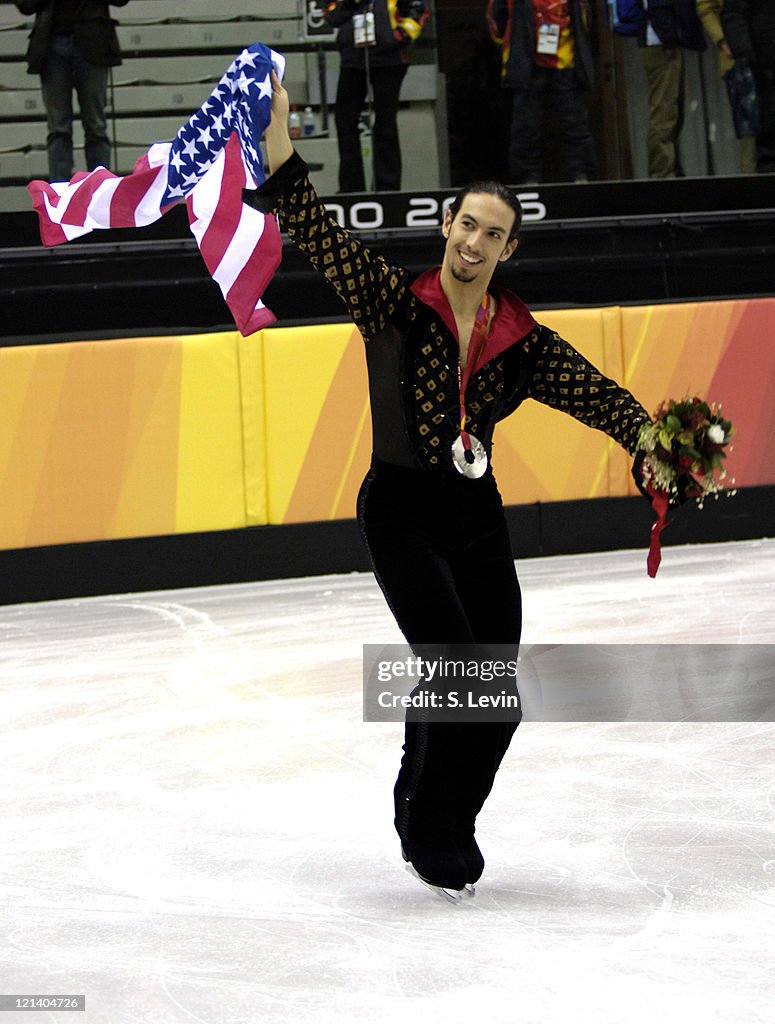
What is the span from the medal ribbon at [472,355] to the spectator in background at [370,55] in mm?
5056

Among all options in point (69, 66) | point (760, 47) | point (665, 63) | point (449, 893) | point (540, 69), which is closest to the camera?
point (449, 893)

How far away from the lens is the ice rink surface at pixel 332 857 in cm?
278

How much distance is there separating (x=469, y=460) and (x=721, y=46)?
250 inches

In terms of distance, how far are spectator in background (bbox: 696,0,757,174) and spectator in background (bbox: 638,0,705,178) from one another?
0.05 m

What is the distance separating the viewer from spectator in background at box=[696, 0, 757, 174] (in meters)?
8.58

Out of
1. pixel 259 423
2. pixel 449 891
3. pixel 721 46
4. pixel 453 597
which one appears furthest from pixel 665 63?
pixel 449 891

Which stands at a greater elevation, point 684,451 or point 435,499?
point 684,451

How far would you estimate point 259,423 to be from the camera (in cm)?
805

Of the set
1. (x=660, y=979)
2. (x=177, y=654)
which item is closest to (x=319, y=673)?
(x=177, y=654)

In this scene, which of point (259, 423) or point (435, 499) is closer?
point (435, 499)

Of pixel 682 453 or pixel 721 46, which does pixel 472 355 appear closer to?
pixel 682 453

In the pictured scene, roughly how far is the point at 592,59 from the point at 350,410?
2.48 metres

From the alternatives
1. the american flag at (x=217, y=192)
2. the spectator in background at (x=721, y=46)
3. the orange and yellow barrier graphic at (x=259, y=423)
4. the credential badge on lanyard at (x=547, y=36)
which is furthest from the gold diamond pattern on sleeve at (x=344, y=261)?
the spectator in background at (x=721, y=46)

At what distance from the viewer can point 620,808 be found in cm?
398
